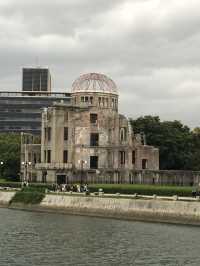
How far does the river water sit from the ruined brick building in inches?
1700

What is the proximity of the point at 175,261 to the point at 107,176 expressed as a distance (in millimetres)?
69894

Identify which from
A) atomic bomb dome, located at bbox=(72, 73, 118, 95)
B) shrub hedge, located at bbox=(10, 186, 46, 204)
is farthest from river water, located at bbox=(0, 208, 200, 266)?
atomic bomb dome, located at bbox=(72, 73, 118, 95)

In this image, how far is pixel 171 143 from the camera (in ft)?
452

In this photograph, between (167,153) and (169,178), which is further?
(167,153)

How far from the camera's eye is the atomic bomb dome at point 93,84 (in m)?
132

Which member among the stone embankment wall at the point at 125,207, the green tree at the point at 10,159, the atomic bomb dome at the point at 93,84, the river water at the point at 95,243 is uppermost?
the atomic bomb dome at the point at 93,84

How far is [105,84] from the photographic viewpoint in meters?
134

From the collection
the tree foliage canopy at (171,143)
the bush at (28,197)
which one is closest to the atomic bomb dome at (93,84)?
the tree foliage canopy at (171,143)

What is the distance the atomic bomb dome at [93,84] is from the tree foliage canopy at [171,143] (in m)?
11.9

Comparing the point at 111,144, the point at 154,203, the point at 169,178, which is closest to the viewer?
the point at 154,203

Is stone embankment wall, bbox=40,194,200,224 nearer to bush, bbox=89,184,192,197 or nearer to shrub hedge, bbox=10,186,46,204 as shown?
shrub hedge, bbox=10,186,46,204

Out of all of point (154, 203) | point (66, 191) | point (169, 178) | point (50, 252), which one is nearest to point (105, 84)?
point (169, 178)

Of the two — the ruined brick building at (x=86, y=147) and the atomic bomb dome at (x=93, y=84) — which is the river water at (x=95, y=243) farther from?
the atomic bomb dome at (x=93, y=84)

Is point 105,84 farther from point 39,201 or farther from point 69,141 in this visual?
point 39,201
